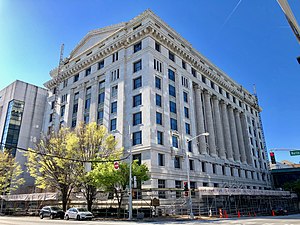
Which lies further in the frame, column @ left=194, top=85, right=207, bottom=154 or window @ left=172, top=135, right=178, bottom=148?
column @ left=194, top=85, right=207, bottom=154

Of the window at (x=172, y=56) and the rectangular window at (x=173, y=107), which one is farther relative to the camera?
the window at (x=172, y=56)

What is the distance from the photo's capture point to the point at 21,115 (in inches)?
2598

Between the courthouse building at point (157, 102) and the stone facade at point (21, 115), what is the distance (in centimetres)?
772

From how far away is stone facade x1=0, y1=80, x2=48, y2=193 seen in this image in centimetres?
6225

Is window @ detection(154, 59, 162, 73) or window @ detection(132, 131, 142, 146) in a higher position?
window @ detection(154, 59, 162, 73)

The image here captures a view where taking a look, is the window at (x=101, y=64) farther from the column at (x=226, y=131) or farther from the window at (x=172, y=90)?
the column at (x=226, y=131)

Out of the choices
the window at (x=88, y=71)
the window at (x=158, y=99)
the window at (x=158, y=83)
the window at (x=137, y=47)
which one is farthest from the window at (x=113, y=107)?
the window at (x=88, y=71)

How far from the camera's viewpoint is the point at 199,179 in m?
43.0

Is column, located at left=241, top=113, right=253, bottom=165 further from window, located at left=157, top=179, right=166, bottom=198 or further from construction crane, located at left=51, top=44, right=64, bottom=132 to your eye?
construction crane, located at left=51, top=44, right=64, bottom=132

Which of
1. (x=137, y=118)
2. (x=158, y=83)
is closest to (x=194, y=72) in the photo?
(x=158, y=83)

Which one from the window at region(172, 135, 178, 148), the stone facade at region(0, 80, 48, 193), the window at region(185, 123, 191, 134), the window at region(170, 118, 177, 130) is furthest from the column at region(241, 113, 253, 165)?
the stone facade at region(0, 80, 48, 193)

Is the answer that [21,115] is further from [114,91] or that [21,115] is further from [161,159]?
[161,159]

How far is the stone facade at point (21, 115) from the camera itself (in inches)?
2451

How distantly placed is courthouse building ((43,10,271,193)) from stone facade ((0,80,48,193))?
7.72m
